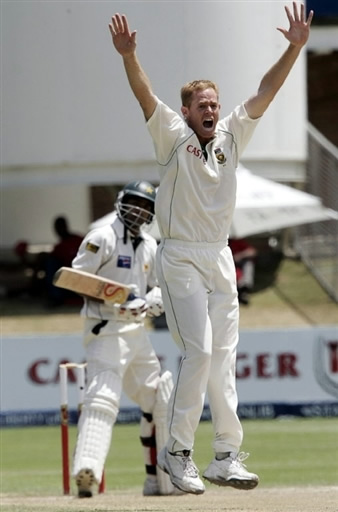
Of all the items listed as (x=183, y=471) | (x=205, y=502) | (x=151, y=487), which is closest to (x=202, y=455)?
(x=151, y=487)

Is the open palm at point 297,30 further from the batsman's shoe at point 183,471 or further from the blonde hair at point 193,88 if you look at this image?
the batsman's shoe at point 183,471

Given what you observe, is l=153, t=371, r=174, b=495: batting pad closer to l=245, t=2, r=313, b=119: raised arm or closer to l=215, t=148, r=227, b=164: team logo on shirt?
l=215, t=148, r=227, b=164: team logo on shirt

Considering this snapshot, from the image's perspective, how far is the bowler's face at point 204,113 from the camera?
291 inches

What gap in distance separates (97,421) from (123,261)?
112 cm

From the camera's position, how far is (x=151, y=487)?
386 inches

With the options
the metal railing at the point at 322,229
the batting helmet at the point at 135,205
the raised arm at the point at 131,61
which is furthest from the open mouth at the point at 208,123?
the metal railing at the point at 322,229

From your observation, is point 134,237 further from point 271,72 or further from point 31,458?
point 31,458

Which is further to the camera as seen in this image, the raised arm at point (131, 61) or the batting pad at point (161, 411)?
the batting pad at point (161, 411)

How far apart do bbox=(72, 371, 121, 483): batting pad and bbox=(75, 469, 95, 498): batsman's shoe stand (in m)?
0.03

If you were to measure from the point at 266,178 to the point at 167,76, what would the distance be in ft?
27.6

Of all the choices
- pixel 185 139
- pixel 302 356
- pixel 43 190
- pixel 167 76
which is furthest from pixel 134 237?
pixel 43 190

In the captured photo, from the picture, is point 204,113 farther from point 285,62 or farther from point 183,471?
point 183,471

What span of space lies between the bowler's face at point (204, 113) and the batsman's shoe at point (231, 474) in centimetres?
170

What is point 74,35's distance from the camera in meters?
18.6
